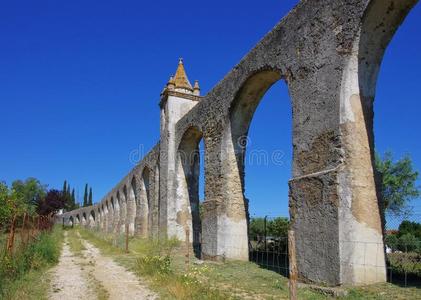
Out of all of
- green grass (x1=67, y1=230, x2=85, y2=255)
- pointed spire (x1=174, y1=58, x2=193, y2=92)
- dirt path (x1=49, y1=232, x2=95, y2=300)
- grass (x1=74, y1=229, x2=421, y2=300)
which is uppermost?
pointed spire (x1=174, y1=58, x2=193, y2=92)

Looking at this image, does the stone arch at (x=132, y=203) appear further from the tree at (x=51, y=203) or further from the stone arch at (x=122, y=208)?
the tree at (x=51, y=203)

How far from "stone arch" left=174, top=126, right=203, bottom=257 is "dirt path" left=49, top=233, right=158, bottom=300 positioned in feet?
17.1

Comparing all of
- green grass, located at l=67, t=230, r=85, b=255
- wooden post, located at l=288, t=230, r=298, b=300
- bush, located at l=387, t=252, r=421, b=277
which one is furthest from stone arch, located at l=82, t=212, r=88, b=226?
wooden post, located at l=288, t=230, r=298, b=300

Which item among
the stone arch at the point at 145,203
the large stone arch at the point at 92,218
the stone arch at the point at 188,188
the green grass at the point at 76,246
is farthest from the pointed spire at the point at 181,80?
the large stone arch at the point at 92,218

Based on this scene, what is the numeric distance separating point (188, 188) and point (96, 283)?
8.48m

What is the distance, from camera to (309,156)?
742 cm

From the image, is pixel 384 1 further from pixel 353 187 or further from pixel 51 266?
pixel 51 266

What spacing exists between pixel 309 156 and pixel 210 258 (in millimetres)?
4979

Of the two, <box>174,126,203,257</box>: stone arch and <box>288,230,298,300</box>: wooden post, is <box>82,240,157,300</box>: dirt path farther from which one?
<box>174,126,203,257</box>: stone arch

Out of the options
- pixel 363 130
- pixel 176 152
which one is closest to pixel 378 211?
pixel 363 130

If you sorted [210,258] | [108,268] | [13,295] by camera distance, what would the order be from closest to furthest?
[13,295] < [108,268] < [210,258]

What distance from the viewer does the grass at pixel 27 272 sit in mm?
6137

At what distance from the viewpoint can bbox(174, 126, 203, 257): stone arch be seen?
610 inches

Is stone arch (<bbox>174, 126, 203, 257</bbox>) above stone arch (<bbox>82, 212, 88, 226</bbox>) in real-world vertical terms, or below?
above
